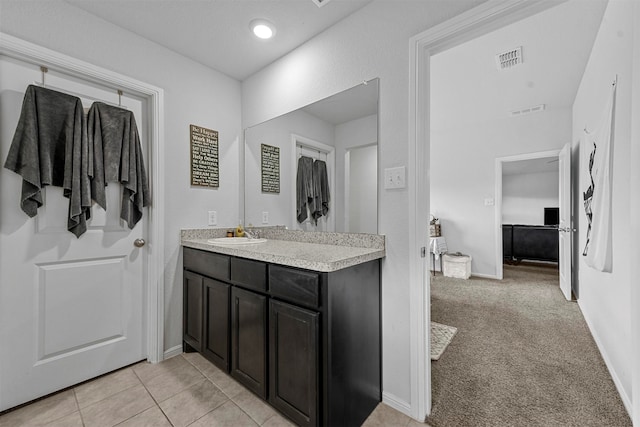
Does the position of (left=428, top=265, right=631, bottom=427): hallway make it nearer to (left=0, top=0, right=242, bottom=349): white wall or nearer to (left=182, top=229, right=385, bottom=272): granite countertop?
(left=182, top=229, right=385, bottom=272): granite countertop

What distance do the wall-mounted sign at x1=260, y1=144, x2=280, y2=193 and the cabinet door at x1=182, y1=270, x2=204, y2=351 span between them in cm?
92

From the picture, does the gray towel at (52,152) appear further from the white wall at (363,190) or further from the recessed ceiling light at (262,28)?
the white wall at (363,190)

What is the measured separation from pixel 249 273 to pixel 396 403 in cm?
112

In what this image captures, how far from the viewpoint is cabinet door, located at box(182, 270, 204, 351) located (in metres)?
1.99

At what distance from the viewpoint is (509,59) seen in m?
2.60

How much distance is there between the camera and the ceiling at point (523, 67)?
2.11 metres

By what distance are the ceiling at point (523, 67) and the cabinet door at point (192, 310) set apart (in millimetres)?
2954

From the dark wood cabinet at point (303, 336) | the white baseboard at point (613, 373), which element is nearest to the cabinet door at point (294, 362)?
the dark wood cabinet at point (303, 336)

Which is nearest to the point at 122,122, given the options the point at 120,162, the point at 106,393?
the point at 120,162

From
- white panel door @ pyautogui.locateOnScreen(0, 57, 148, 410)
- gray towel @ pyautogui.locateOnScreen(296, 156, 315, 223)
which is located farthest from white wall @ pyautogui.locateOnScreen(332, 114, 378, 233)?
white panel door @ pyautogui.locateOnScreen(0, 57, 148, 410)

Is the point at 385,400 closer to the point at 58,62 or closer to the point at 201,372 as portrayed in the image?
the point at 201,372

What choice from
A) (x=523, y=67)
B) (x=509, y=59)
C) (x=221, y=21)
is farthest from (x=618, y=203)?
(x=221, y=21)

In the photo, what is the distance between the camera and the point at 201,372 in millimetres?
1907

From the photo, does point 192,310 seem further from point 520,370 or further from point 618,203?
point 618,203
